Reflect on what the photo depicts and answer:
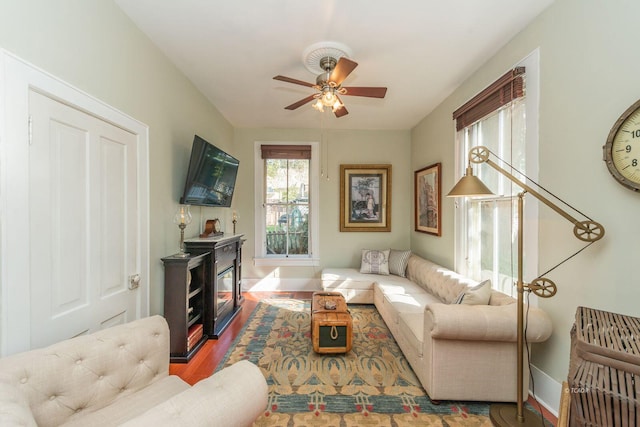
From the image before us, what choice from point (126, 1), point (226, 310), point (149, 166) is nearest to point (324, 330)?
point (226, 310)

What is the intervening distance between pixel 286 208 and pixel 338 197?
94 centimetres

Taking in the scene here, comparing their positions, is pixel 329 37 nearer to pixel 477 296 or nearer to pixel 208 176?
pixel 208 176

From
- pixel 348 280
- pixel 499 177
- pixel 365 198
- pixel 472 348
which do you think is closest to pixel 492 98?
pixel 499 177

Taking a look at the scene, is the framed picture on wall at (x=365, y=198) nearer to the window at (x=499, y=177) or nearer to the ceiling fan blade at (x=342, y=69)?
the window at (x=499, y=177)

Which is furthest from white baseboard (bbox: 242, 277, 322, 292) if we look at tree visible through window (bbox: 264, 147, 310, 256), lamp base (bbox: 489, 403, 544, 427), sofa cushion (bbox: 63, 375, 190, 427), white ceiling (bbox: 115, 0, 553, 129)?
sofa cushion (bbox: 63, 375, 190, 427)

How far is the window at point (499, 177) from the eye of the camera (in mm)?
2078

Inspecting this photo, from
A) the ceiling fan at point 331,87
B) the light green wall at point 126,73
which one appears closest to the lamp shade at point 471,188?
the ceiling fan at point 331,87

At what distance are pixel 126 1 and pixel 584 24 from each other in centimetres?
298

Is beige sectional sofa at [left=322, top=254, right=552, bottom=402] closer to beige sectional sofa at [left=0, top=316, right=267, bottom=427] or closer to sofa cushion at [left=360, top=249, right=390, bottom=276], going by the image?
beige sectional sofa at [left=0, top=316, right=267, bottom=427]

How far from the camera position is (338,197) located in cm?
474

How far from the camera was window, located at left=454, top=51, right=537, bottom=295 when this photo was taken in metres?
2.08

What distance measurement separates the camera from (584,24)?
1653mm

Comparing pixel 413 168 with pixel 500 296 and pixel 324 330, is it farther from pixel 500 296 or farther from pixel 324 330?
pixel 324 330

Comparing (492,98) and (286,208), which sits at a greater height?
(492,98)
